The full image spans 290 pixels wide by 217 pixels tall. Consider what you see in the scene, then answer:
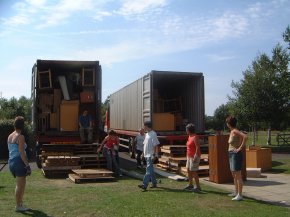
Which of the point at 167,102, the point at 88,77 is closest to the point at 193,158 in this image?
the point at 88,77

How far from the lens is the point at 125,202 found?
8859 millimetres

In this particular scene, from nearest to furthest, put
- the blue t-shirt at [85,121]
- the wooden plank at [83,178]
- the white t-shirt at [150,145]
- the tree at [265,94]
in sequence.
A: the white t-shirt at [150,145]
the wooden plank at [83,178]
the blue t-shirt at [85,121]
the tree at [265,94]

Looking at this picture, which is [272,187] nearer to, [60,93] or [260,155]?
[260,155]

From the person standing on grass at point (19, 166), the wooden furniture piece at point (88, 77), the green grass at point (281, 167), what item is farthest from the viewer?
the wooden furniture piece at point (88, 77)

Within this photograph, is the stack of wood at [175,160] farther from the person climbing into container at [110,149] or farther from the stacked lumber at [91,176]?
the stacked lumber at [91,176]

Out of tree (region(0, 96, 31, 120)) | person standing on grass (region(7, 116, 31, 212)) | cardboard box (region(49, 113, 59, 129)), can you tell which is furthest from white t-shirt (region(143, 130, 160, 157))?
tree (region(0, 96, 31, 120))

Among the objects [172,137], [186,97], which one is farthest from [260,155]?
[186,97]

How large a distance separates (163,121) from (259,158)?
454 cm

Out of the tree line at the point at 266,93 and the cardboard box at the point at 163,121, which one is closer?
the cardboard box at the point at 163,121

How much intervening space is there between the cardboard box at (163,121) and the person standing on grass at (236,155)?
27.5ft

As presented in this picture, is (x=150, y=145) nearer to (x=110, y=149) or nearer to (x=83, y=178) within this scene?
(x=83, y=178)

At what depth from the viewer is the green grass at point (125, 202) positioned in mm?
7942

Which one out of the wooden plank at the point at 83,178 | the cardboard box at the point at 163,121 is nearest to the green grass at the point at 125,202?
the wooden plank at the point at 83,178

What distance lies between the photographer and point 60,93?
17000 mm
